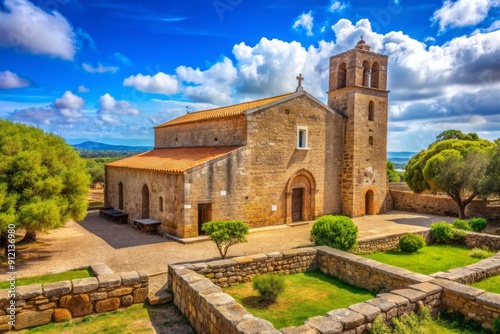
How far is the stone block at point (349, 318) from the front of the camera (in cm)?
562

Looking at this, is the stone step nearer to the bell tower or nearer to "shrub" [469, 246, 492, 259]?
"shrub" [469, 246, 492, 259]

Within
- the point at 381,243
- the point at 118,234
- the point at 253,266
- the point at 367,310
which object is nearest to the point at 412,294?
the point at 367,310

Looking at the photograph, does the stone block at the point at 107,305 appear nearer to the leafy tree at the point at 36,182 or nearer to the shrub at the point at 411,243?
the leafy tree at the point at 36,182

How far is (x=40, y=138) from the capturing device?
12.8 metres

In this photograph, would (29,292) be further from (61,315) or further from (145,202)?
(145,202)

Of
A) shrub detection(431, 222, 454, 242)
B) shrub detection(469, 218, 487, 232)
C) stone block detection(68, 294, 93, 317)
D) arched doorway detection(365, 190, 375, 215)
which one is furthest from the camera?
arched doorway detection(365, 190, 375, 215)

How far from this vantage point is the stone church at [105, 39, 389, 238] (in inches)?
621

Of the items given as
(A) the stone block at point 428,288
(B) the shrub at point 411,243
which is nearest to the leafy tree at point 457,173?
(B) the shrub at point 411,243

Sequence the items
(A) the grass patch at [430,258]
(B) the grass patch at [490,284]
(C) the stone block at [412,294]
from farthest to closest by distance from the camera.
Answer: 1. (A) the grass patch at [430,258]
2. (B) the grass patch at [490,284]
3. (C) the stone block at [412,294]

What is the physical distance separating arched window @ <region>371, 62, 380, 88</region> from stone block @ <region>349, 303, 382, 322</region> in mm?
18737

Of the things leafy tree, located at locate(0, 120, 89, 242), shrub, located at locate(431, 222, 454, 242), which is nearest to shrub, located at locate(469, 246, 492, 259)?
shrub, located at locate(431, 222, 454, 242)

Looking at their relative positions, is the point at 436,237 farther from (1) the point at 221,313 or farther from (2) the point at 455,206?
(1) the point at 221,313

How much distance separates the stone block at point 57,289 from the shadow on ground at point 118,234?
6.84 meters

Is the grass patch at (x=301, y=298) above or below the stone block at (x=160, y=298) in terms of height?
below
